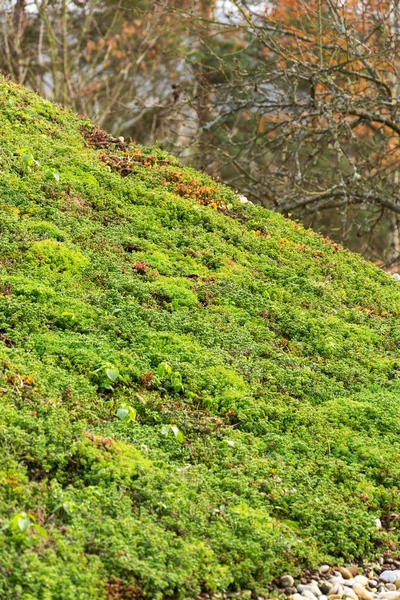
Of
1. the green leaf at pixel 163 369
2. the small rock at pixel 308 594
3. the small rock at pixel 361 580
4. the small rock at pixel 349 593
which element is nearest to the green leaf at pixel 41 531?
the small rock at pixel 308 594

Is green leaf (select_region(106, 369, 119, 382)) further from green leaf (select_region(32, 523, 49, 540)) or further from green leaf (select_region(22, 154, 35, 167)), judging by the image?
green leaf (select_region(22, 154, 35, 167))

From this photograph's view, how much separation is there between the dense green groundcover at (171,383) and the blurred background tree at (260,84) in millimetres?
3139

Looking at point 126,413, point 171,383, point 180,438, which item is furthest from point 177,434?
point 171,383

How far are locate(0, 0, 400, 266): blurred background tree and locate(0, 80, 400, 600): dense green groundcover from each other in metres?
3.14

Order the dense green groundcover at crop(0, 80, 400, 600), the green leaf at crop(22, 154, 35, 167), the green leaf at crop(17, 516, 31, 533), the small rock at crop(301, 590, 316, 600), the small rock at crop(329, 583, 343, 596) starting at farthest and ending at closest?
1. the green leaf at crop(22, 154, 35, 167)
2. the small rock at crop(329, 583, 343, 596)
3. the small rock at crop(301, 590, 316, 600)
4. the dense green groundcover at crop(0, 80, 400, 600)
5. the green leaf at crop(17, 516, 31, 533)

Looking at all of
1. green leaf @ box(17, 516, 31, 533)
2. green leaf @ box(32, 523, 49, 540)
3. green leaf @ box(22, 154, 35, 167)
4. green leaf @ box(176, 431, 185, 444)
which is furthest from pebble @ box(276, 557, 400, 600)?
green leaf @ box(22, 154, 35, 167)

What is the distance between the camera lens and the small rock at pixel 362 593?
4164 millimetres

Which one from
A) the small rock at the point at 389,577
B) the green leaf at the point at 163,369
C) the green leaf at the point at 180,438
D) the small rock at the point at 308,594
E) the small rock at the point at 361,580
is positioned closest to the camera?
the small rock at the point at 308,594

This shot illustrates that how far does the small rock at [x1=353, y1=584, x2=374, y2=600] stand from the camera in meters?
4.16

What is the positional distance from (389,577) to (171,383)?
183 centimetres

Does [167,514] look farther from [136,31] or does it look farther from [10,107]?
[136,31]

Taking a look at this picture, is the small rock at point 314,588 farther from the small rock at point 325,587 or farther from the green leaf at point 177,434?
the green leaf at point 177,434

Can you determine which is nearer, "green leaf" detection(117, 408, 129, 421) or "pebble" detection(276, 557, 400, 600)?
"pebble" detection(276, 557, 400, 600)

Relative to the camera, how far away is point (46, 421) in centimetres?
439
